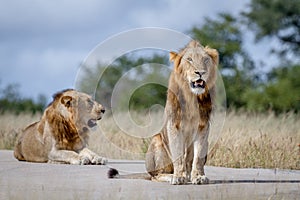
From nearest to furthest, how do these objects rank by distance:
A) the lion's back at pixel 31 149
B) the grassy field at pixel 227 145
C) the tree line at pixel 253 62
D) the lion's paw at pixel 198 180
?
the lion's paw at pixel 198 180 < the lion's back at pixel 31 149 < the grassy field at pixel 227 145 < the tree line at pixel 253 62

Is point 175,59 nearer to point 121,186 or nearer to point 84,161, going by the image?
point 121,186

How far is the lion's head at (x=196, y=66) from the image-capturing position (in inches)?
223

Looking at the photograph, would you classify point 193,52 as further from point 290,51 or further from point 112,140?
point 290,51

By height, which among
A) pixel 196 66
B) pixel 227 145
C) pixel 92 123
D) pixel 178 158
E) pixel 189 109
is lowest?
pixel 178 158

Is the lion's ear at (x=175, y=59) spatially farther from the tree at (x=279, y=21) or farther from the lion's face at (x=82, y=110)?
the tree at (x=279, y=21)

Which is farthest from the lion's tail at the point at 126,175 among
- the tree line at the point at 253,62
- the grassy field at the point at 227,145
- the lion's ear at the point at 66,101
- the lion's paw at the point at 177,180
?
the tree line at the point at 253,62

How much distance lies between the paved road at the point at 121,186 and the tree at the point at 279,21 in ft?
76.9

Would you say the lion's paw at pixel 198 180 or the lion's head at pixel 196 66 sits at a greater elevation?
the lion's head at pixel 196 66

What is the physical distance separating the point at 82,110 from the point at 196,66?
3039mm

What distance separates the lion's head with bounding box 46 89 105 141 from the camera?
27.4 ft

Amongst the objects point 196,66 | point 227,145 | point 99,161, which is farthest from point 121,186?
point 227,145

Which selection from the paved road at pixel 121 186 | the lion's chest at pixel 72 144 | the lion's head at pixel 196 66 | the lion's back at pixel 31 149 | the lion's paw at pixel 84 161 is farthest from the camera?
the lion's back at pixel 31 149

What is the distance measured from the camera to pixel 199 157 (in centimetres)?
584

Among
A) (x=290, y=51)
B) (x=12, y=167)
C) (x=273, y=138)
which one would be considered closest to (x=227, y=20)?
(x=290, y=51)
